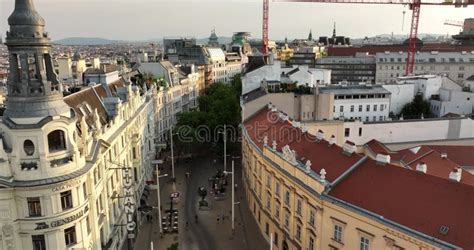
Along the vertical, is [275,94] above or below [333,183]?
above

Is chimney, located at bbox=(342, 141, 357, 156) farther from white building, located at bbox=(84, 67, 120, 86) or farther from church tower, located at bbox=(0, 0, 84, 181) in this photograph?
white building, located at bbox=(84, 67, 120, 86)

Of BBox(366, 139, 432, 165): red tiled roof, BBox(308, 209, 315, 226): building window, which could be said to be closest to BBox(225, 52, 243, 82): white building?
BBox(366, 139, 432, 165): red tiled roof

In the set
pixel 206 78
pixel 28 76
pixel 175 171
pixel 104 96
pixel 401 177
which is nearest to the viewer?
pixel 28 76

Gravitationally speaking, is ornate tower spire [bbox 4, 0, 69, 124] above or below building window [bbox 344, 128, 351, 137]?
above

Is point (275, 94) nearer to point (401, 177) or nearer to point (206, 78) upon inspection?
point (401, 177)

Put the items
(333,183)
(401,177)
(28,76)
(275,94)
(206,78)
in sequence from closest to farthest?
(28,76) < (401,177) < (333,183) < (275,94) < (206,78)

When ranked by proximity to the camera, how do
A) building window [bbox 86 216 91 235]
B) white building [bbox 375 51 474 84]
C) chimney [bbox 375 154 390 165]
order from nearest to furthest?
building window [bbox 86 216 91 235] < chimney [bbox 375 154 390 165] < white building [bbox 375 51 474 84]

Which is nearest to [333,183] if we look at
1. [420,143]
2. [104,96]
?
[104,96]
